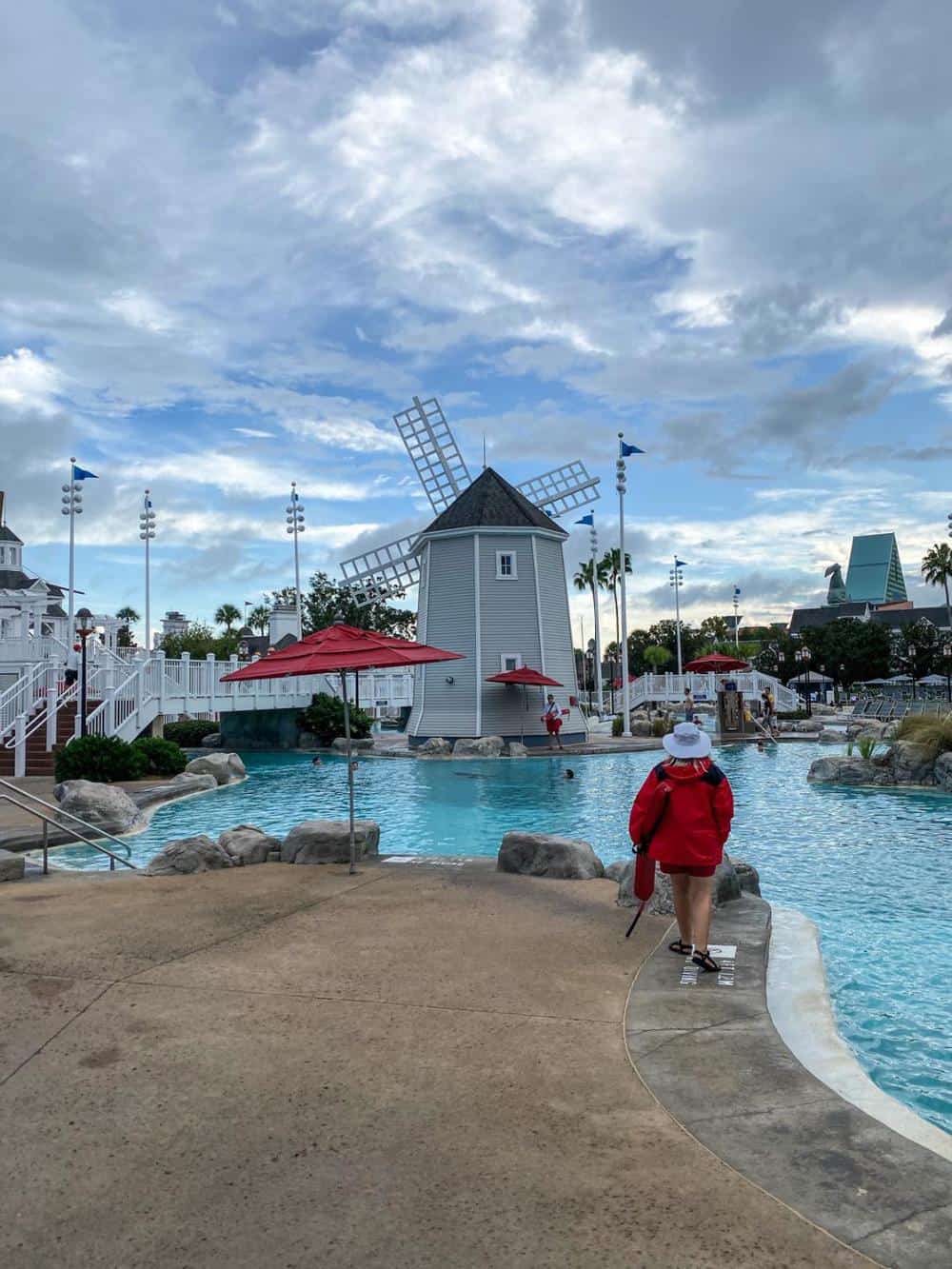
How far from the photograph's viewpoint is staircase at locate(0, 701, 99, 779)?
22.5 meters

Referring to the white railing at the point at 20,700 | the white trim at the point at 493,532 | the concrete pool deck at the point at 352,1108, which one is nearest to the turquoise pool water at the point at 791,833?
the concrete pool deck at the point at 352,1108

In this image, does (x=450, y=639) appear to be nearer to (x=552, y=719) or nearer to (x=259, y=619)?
(x=552, y=719)

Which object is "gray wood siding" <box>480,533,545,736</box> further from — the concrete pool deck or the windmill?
the concrete pool deck

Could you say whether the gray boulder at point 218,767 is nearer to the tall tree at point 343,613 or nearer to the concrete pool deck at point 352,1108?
the concrete pool deck at point 352,1108

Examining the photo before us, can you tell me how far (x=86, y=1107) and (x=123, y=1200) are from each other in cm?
92

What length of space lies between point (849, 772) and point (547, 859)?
50.6 ft

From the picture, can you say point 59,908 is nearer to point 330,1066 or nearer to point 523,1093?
point 330,1066

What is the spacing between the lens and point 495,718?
113 ft

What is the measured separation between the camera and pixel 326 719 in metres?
35.2

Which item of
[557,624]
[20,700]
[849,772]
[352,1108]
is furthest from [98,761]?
[557,624]

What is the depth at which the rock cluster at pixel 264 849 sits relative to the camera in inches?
398

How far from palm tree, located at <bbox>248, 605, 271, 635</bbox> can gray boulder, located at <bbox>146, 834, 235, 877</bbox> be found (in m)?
110

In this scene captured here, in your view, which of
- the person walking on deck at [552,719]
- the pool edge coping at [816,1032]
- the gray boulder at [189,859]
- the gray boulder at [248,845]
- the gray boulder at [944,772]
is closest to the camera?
the pool edge coping at [816,1032]

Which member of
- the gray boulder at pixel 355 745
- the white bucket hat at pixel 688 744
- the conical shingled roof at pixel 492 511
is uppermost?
the conical shingled roof at pixel 492 511
